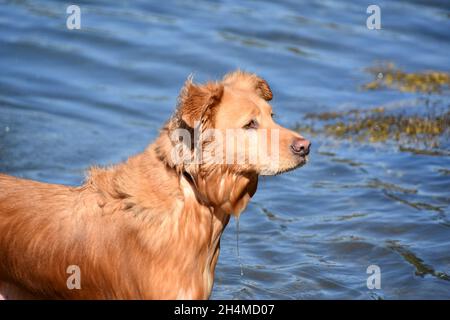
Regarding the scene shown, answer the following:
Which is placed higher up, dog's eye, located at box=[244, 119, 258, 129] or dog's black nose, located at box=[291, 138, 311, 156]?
dog's eye, located at box=[244, 119, 258, 129]

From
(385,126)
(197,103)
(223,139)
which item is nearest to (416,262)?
(223,139)

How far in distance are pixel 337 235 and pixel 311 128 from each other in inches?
162

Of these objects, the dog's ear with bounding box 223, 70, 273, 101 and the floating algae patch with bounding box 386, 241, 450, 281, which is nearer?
the dog's ear with bounding box 223, 70, 273, 101

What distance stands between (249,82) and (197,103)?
3.37ft

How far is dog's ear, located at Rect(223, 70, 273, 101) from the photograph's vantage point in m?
7.67

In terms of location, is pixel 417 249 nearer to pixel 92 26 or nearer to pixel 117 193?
pixel 117 193

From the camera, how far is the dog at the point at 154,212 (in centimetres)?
688

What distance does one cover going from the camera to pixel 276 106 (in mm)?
15945

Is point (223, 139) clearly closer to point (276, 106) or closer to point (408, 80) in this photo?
point (276, 106)

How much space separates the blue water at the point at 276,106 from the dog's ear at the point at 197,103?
10.7 feet

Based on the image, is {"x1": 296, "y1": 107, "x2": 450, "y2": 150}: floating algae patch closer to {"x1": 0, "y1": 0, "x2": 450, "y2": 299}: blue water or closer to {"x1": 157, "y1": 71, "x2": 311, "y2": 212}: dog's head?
{"x1": 0, "y1": 0, "x2": 450, "y2": 299}: blue water

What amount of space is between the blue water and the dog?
9.21 feet

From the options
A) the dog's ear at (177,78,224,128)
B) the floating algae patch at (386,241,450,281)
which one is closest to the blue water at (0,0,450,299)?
the floating algae patch at (386,241,450,281)

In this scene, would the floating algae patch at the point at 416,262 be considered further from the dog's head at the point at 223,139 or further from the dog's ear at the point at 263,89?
the dog's head at the point at 223,139
